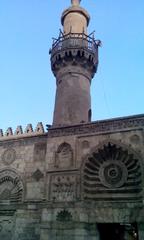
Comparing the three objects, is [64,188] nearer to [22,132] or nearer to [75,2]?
[22,132]

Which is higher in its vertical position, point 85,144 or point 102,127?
point 102,127

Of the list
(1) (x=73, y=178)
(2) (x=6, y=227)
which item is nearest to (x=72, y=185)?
(1) (x=73, y=178)

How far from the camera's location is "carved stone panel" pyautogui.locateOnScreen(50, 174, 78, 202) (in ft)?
35.0

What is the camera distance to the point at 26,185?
12070 mm

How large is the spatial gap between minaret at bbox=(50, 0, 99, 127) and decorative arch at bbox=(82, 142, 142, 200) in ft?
9.78

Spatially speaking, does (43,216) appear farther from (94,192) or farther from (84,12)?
(84,12)

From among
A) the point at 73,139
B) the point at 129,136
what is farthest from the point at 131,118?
the point at 73,139

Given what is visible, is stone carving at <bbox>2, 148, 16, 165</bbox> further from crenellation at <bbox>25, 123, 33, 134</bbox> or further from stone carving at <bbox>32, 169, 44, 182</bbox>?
stone carving at <bbox>32, 169, 44, 182</bbox>

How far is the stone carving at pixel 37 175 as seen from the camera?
11.9 metres

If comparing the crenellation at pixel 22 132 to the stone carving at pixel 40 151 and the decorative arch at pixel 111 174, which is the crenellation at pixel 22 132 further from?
the decorative arch at pixel 111 174

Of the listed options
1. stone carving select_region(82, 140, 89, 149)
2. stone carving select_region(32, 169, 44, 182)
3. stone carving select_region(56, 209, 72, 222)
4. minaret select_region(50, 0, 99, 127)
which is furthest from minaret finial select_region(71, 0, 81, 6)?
stone carving select_region(56, 209, 72, 222)

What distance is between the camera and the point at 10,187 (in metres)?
12.6

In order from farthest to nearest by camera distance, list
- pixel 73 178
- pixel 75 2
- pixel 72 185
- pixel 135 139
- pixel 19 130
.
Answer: pixel 75 2, pixel 19 130, pixel 73 178, pixel 72 185, pixel 135 139

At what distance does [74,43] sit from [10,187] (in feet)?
27.1
